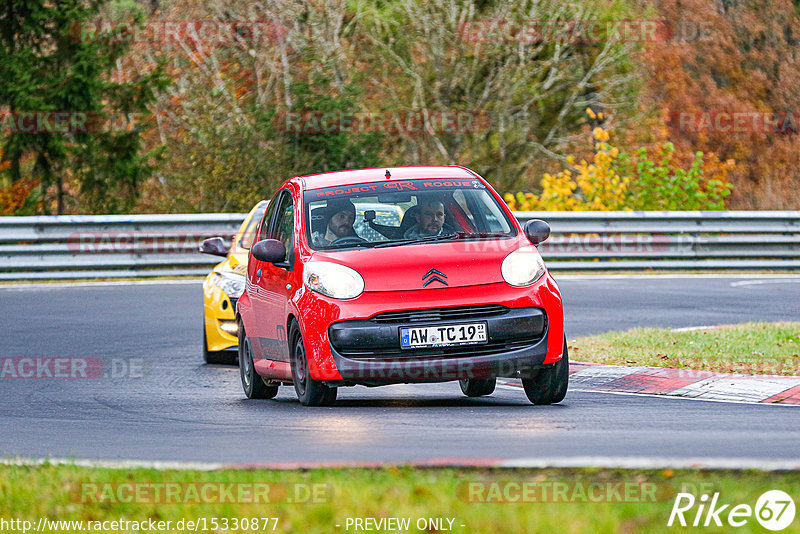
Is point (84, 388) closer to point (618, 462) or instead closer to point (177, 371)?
point (177, 371)

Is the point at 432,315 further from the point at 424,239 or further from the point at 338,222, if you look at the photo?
the point at 338,222

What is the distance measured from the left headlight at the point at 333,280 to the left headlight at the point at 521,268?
981mm

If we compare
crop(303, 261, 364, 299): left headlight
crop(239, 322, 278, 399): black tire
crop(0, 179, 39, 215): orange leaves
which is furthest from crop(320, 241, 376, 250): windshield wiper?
crop(0, 179, 39, 215): orange leaves

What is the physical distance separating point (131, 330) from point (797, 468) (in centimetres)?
1103

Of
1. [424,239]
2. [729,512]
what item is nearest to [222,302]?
[424,239]

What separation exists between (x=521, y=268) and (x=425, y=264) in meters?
0.67

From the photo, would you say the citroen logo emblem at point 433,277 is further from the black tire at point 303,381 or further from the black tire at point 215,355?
the black tire at point 215,355

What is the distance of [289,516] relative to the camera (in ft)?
17.5

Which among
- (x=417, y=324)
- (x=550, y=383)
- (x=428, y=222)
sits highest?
(x=428, y=222)

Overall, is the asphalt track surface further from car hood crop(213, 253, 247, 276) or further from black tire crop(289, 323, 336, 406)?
car hood crop(213, 253, 247, 276)

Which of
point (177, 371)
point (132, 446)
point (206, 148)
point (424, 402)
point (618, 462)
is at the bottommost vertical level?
point (206, 148)

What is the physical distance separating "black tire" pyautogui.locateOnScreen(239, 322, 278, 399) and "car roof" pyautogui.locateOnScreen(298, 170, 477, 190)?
153 centimetres

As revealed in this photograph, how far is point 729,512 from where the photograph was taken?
16.9ft

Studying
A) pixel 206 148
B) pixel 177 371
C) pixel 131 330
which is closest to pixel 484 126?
pixel 206 148
